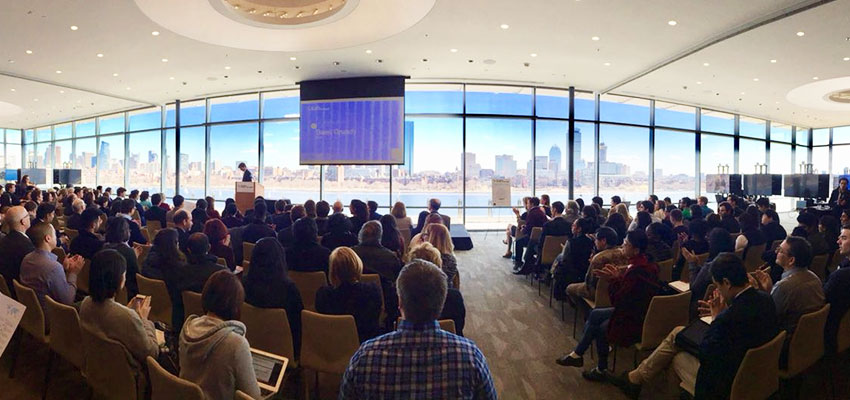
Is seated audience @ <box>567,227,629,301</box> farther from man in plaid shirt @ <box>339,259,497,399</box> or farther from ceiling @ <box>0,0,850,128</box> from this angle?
ceiling @ <box>0,0,850,128</box>

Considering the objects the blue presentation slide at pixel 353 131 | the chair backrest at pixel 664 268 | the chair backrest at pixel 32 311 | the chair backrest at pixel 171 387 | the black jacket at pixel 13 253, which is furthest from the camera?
the blue presentation slide at pixel 353 131

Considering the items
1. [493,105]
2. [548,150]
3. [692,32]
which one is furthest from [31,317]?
[548,150]

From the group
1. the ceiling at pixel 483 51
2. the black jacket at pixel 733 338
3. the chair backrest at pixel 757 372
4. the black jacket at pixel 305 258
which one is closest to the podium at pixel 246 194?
the ceiling at pixel 483 51

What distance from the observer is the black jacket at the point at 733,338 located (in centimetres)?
230

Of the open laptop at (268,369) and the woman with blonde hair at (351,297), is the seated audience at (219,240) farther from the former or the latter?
the open laptop at (268,369)

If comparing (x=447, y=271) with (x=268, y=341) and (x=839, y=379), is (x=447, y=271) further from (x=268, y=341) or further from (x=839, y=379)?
(x=839, y=379)

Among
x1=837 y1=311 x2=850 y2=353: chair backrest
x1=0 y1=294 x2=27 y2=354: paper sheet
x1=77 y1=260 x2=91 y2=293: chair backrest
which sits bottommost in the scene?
x1=837 y1=311 x2=850 y2=353: chair backrest

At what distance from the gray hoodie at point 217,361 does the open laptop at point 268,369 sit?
5 centimetres

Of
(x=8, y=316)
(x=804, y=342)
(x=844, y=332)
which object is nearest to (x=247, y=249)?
(x=8, y=316)

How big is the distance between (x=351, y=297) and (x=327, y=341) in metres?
0.30

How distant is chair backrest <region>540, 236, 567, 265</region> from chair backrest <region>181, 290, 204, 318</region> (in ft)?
14.4

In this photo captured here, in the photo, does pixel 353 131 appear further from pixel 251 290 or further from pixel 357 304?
pixel 357 304

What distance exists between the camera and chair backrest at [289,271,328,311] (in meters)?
3.67

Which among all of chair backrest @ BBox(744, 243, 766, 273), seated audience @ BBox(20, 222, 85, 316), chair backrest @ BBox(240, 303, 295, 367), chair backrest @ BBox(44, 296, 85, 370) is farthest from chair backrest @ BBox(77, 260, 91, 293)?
chair backrest @ BBox(744, 243, 766, 273)
